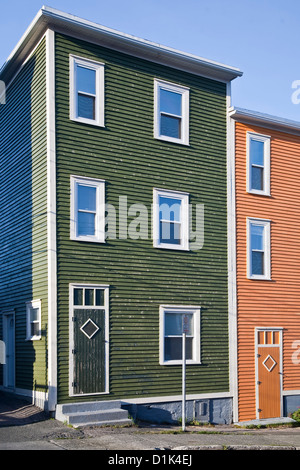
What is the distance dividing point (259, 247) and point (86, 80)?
8372 mm

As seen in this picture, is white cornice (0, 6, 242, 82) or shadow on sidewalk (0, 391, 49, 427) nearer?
shadow on sidewalk (0, 391, 49, 427)

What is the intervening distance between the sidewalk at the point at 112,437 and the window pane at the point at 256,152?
9383mm

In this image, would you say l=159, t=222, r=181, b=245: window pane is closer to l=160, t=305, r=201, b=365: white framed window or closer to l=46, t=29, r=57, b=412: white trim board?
l=160, t=305, r=201, b=365: white framed window

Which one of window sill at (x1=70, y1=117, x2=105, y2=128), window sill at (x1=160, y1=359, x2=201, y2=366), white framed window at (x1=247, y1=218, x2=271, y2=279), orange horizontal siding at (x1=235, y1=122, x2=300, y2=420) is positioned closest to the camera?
window sill at (x1=70, y1=117, x2=105, y2=128)

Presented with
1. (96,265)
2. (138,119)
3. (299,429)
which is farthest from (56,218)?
(299,429)

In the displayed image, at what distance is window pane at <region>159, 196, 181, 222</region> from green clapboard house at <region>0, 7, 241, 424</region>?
36 millimetres

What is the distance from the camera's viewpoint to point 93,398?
55.5 ft

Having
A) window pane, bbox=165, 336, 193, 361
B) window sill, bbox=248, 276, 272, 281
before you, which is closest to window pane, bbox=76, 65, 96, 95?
window pane, bbox=165, 336, 193, 361

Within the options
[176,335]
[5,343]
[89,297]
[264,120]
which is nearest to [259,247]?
[264,120]

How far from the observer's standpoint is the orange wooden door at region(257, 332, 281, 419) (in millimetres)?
21109

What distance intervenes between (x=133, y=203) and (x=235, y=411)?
7496 mm

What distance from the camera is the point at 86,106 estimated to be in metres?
18.1

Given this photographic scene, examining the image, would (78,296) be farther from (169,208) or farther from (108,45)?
(108,45)

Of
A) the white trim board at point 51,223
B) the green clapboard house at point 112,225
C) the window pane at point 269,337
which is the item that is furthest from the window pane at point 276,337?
the white trim board at point 51,223
